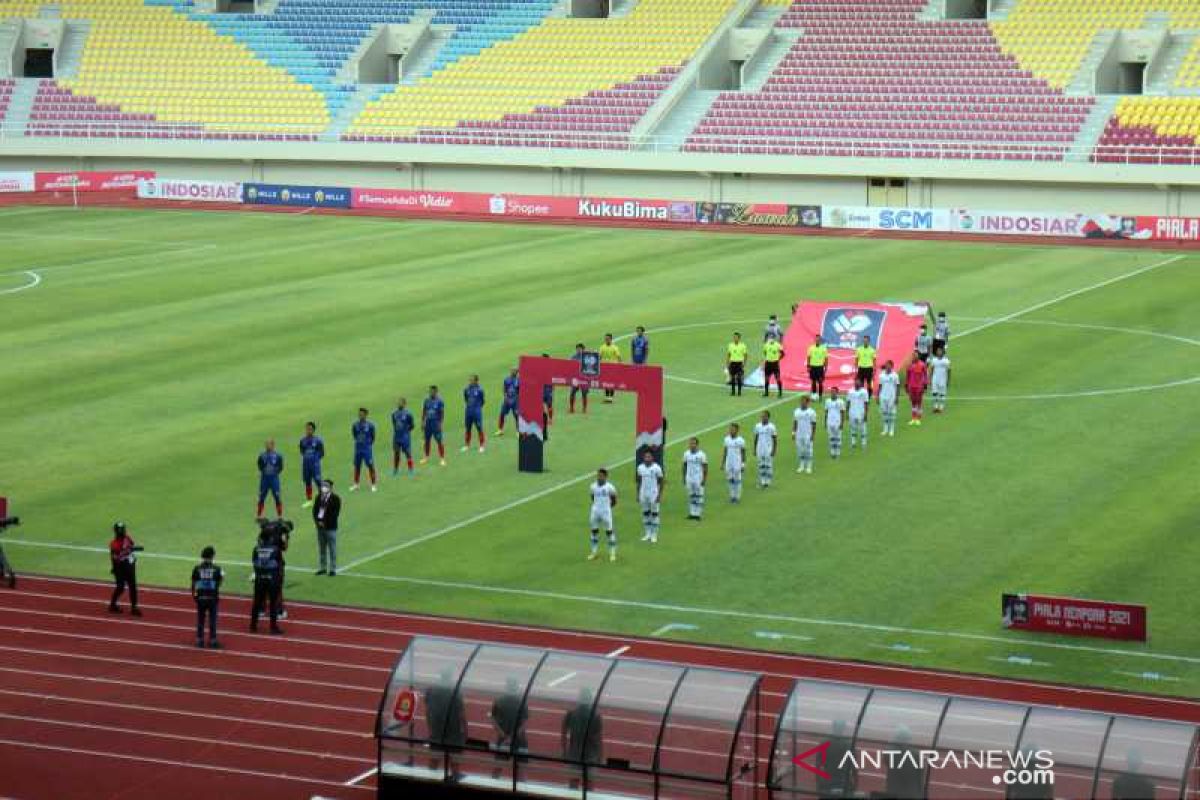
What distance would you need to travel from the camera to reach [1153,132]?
68625 millimetres

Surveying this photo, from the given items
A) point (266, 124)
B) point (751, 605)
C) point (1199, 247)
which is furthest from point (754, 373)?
point (266, 124)

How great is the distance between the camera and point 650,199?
71.4 m

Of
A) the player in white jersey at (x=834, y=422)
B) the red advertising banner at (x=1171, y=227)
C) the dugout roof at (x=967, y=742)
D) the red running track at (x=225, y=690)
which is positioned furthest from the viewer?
the red advertising banner at (x=1171, y=227)

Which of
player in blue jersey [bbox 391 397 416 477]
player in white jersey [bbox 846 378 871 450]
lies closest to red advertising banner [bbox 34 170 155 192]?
player in blue jersey [bbox 391 397 416 477]

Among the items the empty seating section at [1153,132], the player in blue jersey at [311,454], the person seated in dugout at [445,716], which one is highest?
the empty seating section at [1153,132]

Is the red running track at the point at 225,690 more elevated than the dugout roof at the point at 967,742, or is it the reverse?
the dugout roof at the point at 967,742

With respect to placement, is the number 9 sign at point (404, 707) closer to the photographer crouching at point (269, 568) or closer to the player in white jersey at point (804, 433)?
the photographer crouching at point (269, 568)

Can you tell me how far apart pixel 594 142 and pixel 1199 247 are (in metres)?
24.1

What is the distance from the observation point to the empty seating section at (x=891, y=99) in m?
71.0

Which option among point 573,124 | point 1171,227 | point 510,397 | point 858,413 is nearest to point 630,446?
point 510,397

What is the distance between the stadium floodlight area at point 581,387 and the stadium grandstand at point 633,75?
40140mm

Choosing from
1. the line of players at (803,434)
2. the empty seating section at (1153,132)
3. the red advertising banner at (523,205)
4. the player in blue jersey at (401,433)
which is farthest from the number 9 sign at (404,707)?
the empty seating section at (1153,132)

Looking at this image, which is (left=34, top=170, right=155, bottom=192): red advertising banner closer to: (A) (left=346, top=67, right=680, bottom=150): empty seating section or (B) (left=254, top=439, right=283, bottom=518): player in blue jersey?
(A) (left=346, top=67, right=680, bottom=150): empty seating section

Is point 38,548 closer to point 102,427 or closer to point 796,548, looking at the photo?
point 102,427
